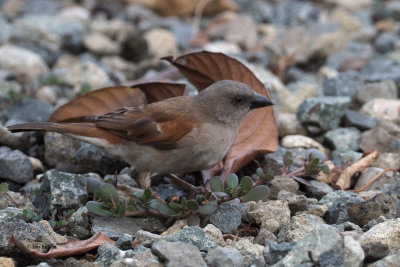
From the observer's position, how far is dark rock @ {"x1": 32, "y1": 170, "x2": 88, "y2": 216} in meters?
3.65

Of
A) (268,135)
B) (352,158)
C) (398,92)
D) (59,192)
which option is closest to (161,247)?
(59,192)

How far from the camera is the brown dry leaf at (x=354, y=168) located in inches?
165

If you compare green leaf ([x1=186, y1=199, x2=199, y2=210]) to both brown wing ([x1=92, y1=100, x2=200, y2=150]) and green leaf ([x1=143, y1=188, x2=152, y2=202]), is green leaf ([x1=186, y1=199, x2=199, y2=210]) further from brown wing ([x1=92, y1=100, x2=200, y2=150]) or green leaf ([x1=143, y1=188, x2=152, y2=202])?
brown wing ([x1=92, y1=100, x2=200, y2=150])

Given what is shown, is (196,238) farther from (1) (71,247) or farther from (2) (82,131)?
(2) (82,131)

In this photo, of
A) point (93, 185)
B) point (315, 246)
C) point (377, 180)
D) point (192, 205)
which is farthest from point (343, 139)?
point (315, 246)

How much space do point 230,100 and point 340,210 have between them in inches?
43.0

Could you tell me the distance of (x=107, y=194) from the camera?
11.2ft

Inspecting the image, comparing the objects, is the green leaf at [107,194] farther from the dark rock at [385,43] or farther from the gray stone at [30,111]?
the dark rock at [385,43]

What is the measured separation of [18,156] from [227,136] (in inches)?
57.9

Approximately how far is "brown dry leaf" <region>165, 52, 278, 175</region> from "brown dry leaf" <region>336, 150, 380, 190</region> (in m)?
0.51

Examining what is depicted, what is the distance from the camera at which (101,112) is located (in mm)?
4648

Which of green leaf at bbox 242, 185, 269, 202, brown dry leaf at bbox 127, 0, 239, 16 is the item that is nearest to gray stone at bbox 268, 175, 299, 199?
green leaf at bbox 242, 185, 269, 202

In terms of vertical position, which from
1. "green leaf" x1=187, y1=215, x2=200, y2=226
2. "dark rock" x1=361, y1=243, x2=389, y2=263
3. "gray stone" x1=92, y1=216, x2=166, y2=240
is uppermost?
"dark rock" x1=361, y1=243, x2=389, y2=263

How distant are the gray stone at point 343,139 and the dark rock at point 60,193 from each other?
6.71 ft
